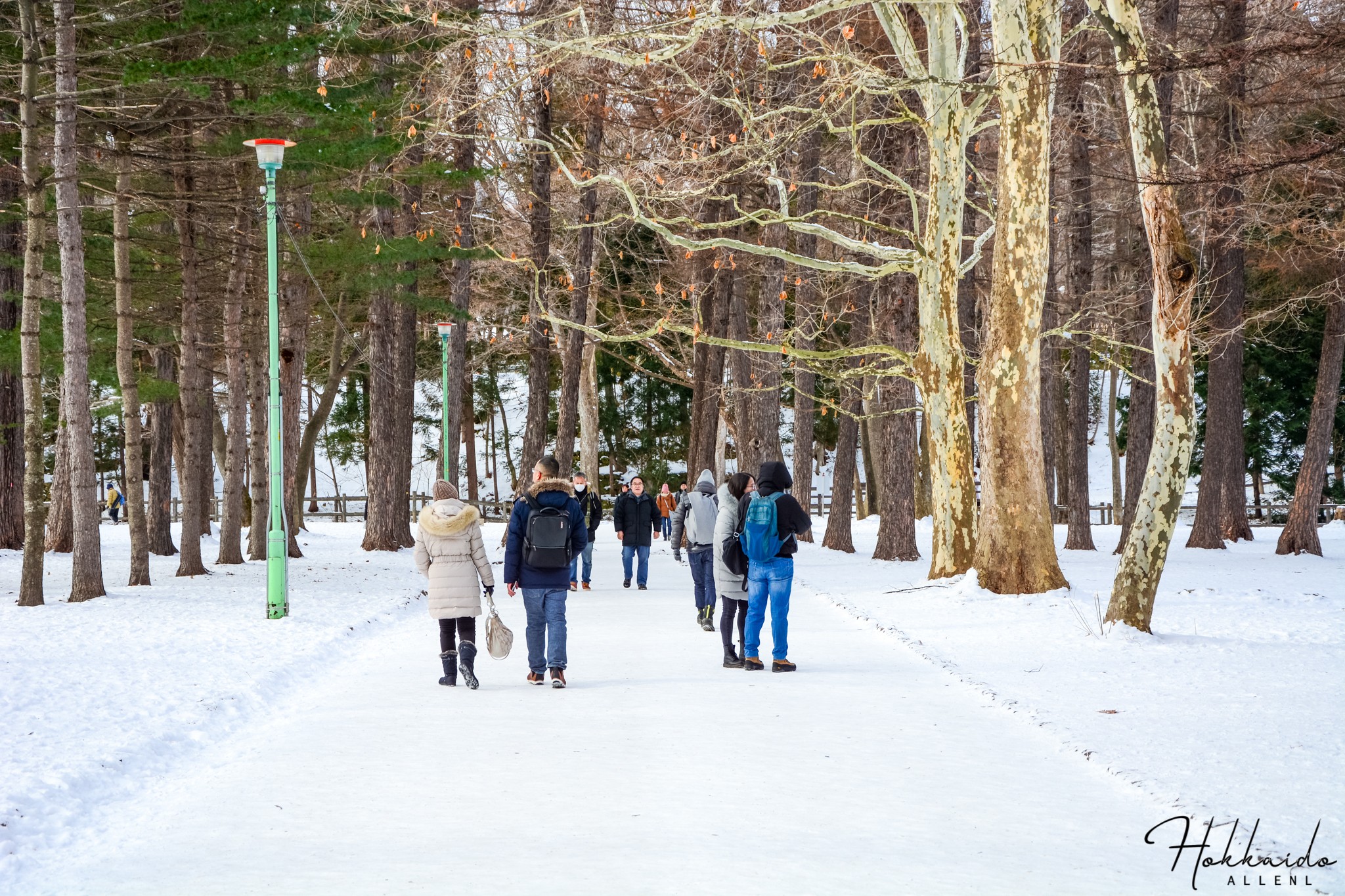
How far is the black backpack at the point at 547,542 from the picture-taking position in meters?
9.52

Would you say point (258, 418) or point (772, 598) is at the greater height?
point (258, 418)

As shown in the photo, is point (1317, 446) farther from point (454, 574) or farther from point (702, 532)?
point (454, 574)

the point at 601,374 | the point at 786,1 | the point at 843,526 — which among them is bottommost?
the point at 843,526

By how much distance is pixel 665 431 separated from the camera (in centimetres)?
5309

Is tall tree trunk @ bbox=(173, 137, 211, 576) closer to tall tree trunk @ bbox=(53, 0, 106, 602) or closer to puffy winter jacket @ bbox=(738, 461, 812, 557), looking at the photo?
tall tree trunk @ bbox=(53, 0, 106, 602)

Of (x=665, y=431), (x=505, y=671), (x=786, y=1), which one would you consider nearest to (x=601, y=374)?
(x=665, y=431)

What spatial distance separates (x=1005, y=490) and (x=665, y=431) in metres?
38.2

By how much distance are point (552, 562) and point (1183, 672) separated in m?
4.93

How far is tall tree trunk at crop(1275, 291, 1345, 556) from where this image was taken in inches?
Answer: 950

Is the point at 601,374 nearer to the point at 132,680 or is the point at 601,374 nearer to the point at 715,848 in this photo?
the point at 132,680

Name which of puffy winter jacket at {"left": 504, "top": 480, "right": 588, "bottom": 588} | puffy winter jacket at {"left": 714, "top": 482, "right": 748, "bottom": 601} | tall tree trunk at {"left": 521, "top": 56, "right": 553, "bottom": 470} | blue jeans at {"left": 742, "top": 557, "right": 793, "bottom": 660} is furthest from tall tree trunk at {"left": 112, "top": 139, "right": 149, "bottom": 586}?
blue jeans at {"left": 742, "top": 557, "right": 793, "bottom": 660}

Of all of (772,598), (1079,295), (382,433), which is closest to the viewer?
(772,598)

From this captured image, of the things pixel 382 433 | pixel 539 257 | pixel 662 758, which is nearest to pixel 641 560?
pixel 382 433

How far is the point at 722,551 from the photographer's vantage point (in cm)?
1036
